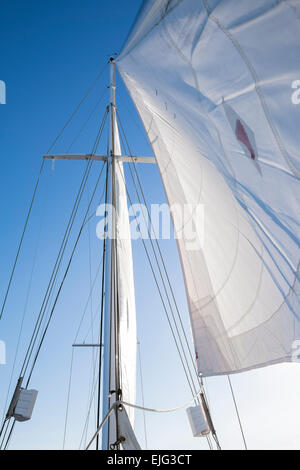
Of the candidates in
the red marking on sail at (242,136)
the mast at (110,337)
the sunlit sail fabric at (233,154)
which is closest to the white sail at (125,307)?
the mast at (110,337)

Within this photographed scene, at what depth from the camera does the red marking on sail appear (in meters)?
2.25

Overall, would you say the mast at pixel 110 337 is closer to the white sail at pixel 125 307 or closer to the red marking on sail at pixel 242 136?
the white sail at pixel 125 307

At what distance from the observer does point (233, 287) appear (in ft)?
10.4

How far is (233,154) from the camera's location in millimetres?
2523

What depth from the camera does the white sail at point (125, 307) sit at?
200 inches

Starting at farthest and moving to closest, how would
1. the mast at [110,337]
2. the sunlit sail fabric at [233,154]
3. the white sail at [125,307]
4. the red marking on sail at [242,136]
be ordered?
1. the white sail at [125,307]
2. the mast at [110,337]
3. the red marking on sail at [242,136]
4. the sunlit sail fabric at [233,154]

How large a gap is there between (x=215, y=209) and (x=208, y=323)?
127cm

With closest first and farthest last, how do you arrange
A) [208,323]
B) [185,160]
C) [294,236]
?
[294,236] < [208,323] < [185,160]

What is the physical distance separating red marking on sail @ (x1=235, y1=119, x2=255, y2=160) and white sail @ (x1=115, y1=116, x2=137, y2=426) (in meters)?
3.07

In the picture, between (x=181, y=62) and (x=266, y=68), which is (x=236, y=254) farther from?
(x=181, y=62)

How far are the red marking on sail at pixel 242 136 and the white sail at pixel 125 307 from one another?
121 inches

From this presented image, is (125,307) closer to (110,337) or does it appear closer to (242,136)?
(110,337)

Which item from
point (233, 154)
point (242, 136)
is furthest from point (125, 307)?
point (242, 136)
